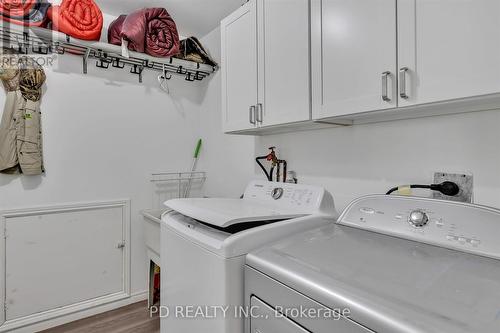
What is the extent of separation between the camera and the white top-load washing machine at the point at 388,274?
602 mm

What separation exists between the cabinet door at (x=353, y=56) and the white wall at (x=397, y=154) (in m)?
0.34

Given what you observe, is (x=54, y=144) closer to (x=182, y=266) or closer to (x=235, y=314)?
(x=182, y=266)

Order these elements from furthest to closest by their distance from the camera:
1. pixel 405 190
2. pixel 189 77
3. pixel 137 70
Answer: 1. pixel 189 77
2. pixel 137 70
3. pixel 405 190

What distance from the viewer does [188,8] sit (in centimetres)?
235

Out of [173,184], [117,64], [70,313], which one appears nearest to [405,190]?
[173,184]

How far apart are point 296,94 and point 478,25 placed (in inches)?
29.7

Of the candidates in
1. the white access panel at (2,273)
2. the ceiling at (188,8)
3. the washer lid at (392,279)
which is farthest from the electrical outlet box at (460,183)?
the white access panel at (2,273)

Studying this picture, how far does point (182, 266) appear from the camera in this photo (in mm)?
1243

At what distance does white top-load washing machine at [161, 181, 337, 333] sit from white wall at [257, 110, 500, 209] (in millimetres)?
296

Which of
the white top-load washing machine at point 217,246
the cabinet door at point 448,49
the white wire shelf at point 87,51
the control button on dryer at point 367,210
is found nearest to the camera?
the cabinet door at point 448,49

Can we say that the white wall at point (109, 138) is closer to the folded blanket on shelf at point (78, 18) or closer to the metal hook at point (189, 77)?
the metal hook at point (189, 77)

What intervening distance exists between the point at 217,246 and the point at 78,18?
2009 mm

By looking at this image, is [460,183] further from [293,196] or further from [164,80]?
[164,80]

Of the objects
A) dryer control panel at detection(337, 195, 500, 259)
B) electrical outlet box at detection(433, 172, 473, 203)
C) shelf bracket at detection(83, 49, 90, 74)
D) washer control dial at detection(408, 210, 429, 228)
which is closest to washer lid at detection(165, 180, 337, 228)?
dryer control panel at detection(337, 195, 500, 259)
